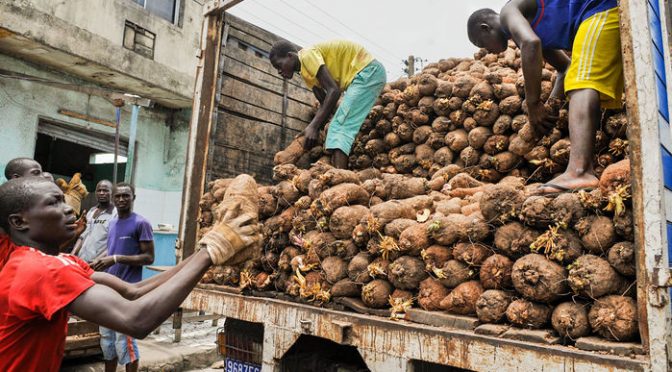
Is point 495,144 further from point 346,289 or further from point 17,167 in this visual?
point 17,167

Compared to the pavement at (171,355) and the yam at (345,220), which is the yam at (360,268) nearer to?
the yam at (345,220)

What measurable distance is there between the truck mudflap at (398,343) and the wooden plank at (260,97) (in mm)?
1889

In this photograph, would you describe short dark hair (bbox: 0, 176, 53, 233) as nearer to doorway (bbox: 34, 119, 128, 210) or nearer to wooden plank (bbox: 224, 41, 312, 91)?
wooden plank (bbox: 224, 41, 312, 91)

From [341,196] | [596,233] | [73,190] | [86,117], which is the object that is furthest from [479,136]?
[86,117]

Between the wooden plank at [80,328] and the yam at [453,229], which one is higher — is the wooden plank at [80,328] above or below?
below

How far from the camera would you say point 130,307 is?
1633mm

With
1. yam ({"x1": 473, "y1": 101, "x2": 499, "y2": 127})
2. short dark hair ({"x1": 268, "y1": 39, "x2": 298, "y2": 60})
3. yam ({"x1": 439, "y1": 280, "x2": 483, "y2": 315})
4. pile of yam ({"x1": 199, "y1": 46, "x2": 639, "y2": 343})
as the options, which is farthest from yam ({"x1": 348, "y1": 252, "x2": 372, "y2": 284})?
short dark hair ({"x1": 268, "y1": 39, "x2": 298, "y2": 60})

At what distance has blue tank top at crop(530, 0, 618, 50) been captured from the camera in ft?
8.60

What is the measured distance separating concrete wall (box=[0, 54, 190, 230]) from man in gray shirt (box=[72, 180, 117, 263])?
155 inches

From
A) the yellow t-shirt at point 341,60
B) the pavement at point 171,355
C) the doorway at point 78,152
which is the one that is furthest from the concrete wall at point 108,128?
the yellow t-shirt at point 341,60

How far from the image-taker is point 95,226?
18.6 ft

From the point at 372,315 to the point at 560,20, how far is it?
6.56 ft

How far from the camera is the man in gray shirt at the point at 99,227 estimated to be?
5582 millimetres

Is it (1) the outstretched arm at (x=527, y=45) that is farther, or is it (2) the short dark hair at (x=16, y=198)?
(1) the outstretched arm at (x=527, y=45)
